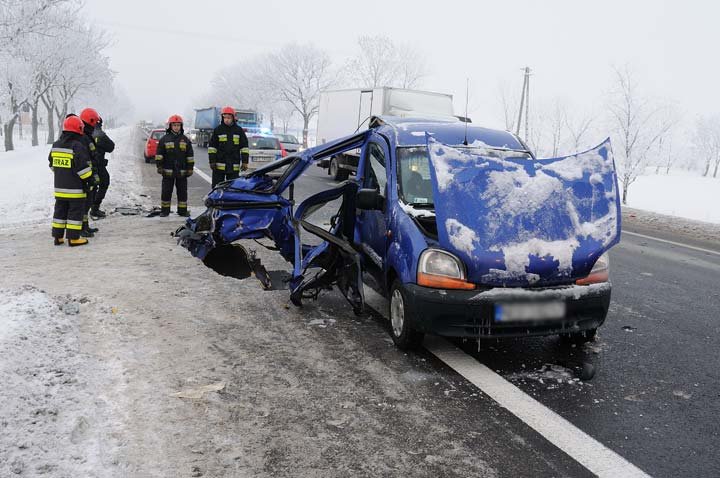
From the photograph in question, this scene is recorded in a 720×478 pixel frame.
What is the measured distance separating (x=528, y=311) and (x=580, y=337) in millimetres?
913

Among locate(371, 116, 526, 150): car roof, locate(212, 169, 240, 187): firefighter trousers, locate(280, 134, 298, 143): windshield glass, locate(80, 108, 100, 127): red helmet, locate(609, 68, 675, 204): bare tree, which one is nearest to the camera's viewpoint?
locate(371, 116, 526, 150): car roof

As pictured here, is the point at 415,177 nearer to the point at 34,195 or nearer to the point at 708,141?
the point at 34,195

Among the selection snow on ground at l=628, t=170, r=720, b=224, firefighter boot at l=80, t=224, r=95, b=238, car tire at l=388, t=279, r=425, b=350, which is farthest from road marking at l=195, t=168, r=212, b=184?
snow on ground at l=628, t=170, r=720, b=224

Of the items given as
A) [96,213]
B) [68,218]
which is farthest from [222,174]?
[68,218]

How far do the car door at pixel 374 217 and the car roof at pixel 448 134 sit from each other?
0.74 feet

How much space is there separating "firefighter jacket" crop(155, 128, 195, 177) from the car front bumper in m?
7.38

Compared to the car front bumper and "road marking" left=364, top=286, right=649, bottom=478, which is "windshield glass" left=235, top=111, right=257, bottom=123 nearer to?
"road marking" left=364, top=286, right=649, bottom=478

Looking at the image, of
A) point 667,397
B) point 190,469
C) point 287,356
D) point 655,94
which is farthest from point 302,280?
point 655,94

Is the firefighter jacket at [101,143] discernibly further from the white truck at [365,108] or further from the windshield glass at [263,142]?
the windshield glass at [263,142]

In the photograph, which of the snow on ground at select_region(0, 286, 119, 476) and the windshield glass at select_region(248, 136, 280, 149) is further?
the windshield glass at select_region(248, 136, 280, 149)

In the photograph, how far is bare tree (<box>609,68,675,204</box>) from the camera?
27.7 meters

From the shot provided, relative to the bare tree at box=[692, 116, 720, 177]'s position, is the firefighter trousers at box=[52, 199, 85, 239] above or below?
below

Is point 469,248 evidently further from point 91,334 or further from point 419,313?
point 91,334

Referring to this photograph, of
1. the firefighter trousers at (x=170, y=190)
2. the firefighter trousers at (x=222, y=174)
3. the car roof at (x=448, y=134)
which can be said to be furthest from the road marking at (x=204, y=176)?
the car roof at (x=448, y=134)
